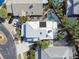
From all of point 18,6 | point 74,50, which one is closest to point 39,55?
point 74,50

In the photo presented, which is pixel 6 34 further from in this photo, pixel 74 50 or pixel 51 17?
pixel 74 50

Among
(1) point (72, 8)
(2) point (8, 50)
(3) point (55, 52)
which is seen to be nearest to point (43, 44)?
(3) point (55, 52)

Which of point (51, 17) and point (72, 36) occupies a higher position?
point (51, 17)

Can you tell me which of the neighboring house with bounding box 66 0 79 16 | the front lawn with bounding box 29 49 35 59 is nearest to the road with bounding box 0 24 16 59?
the front lawn with bounding box 29 49 35 59

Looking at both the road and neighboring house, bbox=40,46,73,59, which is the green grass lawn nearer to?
neighboring house, bbox=40,46,73,59

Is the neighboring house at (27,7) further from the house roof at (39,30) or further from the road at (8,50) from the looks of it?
the road at (8,50)

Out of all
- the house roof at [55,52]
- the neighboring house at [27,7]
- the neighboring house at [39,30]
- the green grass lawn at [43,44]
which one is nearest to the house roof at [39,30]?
the neighboring house at [39,30]
